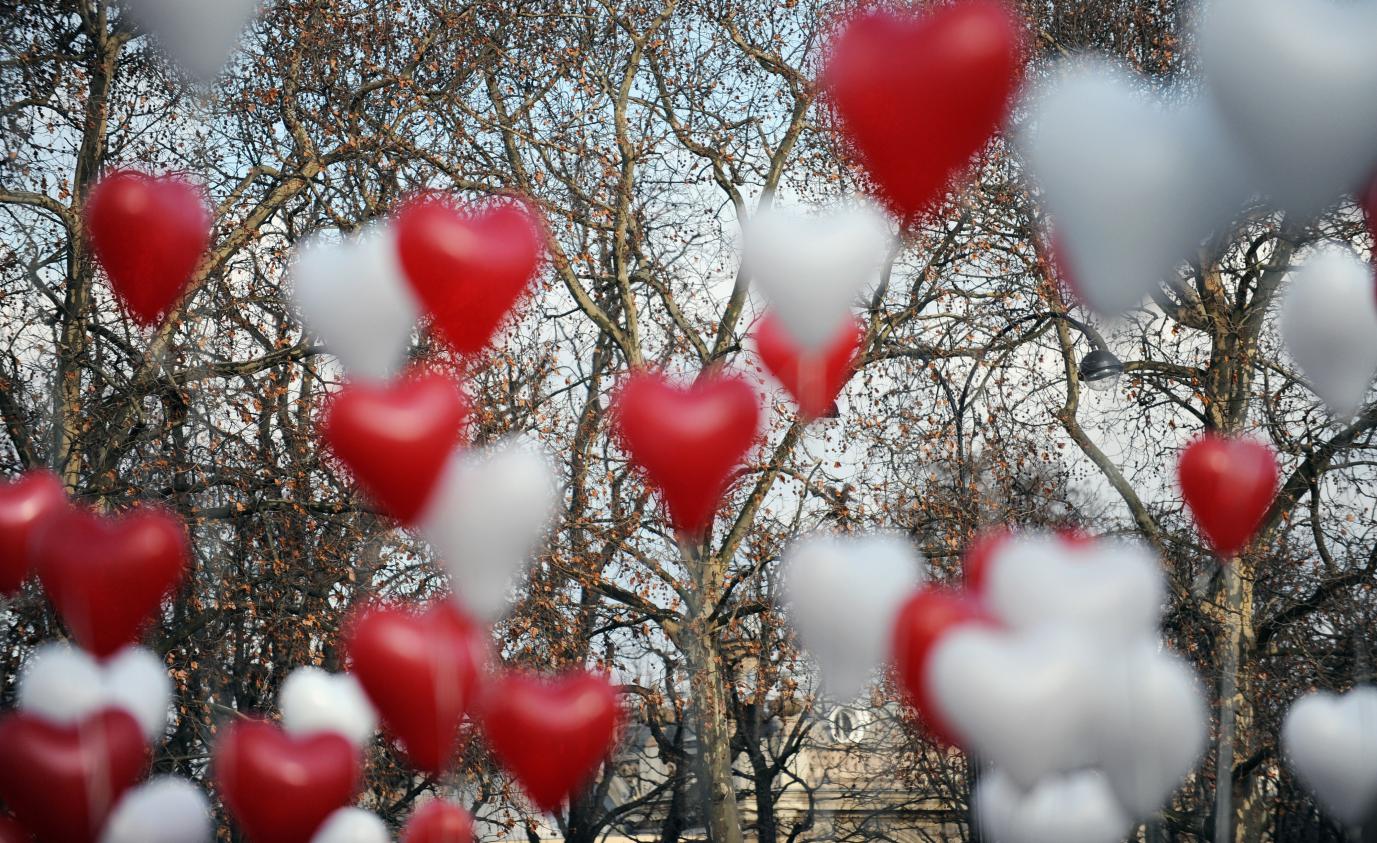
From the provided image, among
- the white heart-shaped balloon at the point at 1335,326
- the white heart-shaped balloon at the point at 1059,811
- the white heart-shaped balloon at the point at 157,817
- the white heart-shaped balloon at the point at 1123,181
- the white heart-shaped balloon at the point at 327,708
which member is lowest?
the white heart-shaped balloon at the point at 157,817

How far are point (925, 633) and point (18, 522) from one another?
8.82 ft

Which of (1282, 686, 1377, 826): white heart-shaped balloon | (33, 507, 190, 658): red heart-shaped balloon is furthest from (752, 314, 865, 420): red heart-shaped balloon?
(33, 507, 190, 658): red heart-shaped balloon

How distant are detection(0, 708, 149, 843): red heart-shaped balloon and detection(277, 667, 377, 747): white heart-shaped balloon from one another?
49 cm

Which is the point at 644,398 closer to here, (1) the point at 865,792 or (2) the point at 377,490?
(2) the point at 377,490

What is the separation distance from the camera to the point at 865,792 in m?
13.1

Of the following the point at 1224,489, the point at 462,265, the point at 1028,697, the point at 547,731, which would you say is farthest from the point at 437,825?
the point at 1224,489

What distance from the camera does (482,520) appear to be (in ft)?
12.6

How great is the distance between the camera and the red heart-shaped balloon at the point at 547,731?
4039 mm

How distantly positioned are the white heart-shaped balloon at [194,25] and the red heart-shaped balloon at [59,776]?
187 cm

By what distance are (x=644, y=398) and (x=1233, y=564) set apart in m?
4.71

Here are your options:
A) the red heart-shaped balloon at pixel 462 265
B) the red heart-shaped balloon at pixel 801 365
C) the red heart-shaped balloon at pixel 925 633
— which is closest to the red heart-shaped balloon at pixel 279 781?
the red heart-shaped balloon at pixel 462 265

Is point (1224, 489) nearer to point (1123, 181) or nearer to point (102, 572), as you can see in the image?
point (1123, 181)

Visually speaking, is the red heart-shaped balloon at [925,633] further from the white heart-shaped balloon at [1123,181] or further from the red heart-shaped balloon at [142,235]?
the red heart-shaped balloon at [142,235]

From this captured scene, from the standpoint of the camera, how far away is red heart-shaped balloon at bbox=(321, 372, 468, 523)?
366 cm
